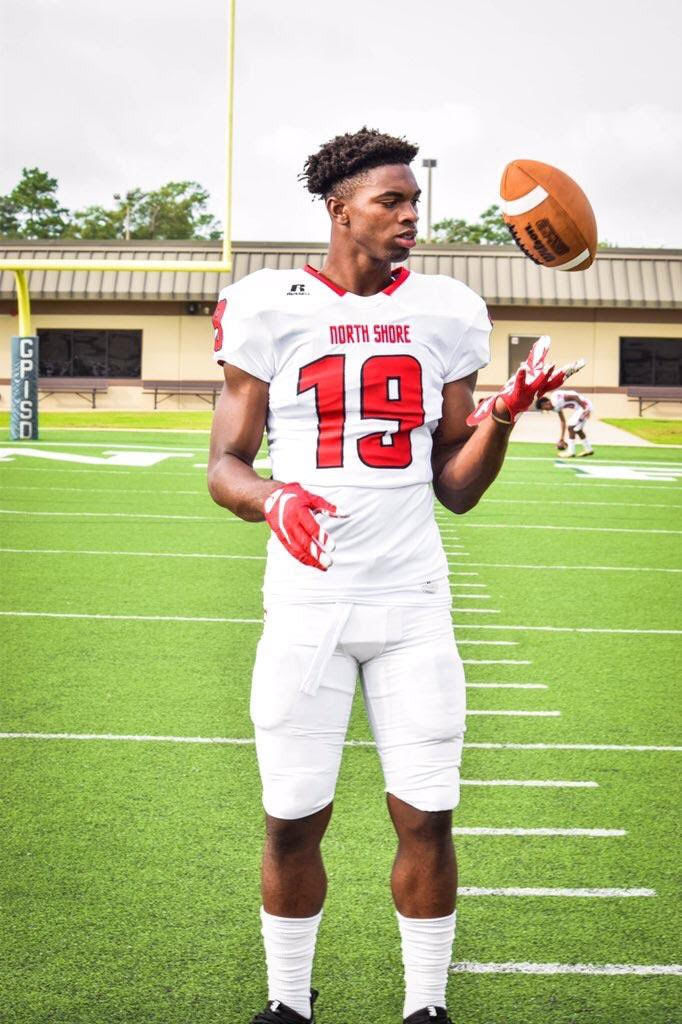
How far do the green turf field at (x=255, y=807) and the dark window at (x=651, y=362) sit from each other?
2248cm

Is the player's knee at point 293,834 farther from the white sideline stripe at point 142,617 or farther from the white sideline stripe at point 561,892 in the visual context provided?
the white sideline stripe at point 142,617

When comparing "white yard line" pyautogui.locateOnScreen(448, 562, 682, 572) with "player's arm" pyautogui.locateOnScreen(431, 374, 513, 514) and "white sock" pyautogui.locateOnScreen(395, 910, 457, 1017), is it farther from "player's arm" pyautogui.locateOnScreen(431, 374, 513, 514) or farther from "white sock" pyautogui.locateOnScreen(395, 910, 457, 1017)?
"white sock" pyautogui.locateOnScreen(395, 910, 457, 1017)

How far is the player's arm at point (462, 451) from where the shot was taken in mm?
2818

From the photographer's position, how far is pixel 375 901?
3.66 m

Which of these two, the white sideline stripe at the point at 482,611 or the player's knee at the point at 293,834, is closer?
the player's knee at the point at 293,834

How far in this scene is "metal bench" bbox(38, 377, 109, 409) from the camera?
31703mm

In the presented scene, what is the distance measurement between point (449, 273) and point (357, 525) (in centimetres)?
2824

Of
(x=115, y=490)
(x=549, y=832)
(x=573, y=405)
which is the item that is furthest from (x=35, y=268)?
(x=549, y=832)

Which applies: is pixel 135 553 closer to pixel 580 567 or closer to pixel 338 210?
pixel 580 567

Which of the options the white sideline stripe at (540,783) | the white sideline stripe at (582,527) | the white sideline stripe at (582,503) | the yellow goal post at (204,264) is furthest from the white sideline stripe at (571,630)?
the yellow goal post at (204,264)

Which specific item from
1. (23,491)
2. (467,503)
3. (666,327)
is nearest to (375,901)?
(467,503)

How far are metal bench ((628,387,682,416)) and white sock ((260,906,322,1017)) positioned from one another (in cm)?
2926

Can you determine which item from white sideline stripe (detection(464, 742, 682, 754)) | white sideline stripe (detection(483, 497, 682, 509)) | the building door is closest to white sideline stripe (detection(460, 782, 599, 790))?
white sideline stripe (detection(464, 742, 682, 754))

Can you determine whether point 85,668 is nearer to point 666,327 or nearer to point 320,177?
point 320,177
